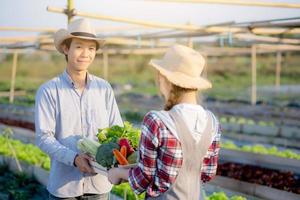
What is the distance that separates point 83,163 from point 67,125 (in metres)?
0.25

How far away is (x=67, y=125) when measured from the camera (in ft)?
9.18

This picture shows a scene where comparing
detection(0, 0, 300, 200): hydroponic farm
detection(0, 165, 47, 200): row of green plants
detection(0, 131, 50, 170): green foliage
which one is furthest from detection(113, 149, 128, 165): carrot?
detection(0, 131, 50, 170): green foliage

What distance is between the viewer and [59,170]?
282 cm

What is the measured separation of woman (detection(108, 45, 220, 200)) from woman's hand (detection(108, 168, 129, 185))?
9cm

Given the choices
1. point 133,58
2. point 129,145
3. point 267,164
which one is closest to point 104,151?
point 129,145

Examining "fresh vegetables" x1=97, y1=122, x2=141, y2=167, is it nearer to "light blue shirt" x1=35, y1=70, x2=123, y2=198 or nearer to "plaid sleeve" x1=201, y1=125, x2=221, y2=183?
"light blue shirt" x1=35, y1=70, x2=123, y2=198

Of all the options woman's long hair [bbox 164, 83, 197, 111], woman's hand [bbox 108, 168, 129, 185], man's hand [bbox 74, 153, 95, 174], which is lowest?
man's hand [bbox 74, 153, 95, 174]

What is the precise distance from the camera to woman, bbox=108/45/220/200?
200 centimetres

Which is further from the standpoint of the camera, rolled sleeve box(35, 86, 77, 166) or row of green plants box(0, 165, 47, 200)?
row of green plants box(0, 165, 47, 200)

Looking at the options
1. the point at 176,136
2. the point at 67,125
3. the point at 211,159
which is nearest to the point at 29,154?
the point at 67,125

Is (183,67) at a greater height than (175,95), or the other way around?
(183,67)

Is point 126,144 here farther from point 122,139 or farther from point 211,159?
point 211,159

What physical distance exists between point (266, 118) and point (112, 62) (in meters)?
26.4

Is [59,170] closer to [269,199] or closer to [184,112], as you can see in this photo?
[184,112]
